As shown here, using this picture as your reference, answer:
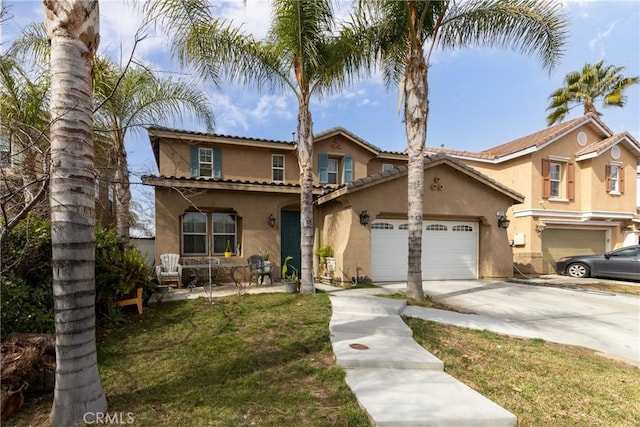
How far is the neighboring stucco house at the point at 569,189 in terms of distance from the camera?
15.3m

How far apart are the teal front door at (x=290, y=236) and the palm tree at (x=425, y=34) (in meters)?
5.30

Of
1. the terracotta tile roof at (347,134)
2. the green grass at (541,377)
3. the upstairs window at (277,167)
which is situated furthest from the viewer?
the terracotta tile roof at (347,134)

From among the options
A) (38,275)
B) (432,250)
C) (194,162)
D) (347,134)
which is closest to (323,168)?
(347,134)

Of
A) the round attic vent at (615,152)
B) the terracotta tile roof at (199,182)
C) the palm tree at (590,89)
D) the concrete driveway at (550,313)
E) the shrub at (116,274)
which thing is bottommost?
the concrete driveway at (550,313)

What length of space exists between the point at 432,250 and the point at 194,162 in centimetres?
982

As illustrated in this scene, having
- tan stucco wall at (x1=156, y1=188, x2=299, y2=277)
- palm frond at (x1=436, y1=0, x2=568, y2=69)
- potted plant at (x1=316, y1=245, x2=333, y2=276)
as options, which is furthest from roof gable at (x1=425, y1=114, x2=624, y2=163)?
tan stucco wall at (x1=156, y1=188, x2=299, y2=277)

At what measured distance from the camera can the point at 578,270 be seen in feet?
45.8

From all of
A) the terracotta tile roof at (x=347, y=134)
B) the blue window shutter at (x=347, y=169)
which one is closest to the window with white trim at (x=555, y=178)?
the terracotta tile roof at (x=347, y=134)

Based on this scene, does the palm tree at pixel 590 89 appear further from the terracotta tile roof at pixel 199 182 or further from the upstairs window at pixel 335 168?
the terracotta tile roof at pixel 199 182

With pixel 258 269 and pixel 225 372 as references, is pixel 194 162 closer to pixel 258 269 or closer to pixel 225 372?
pixel 258 269

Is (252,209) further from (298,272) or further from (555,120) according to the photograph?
(555,120)

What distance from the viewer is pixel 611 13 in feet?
28.3

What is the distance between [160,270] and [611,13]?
47.6ft

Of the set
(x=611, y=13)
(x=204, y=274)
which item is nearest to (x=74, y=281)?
(x=204, y=274)
